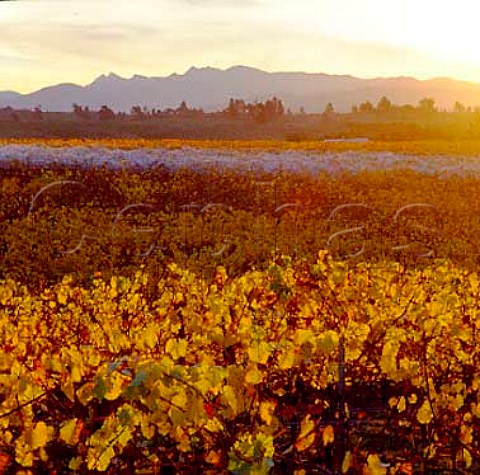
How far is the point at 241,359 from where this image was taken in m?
6.43

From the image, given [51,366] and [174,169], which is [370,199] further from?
[51,366]

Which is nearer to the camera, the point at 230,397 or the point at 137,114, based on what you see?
the point at 230,397

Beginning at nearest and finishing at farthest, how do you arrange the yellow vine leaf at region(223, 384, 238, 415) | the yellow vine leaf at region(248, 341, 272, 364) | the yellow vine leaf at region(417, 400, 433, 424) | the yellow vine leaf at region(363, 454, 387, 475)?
the yellow vine leaf at region(223, 384, 238, 415), the yellow vine leaf at region(363, 454, 387, 475), the yellow vine leaf at region(248, 341, 272, 364), the yellow vine leaf at region(417, 400, 433, 424)

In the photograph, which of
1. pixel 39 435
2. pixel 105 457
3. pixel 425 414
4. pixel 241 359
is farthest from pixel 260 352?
pixel 241 359

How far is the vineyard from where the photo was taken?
14.9 feet

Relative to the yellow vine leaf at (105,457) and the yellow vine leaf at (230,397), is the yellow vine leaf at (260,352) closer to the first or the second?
the yellow vine leaf at (230,397)

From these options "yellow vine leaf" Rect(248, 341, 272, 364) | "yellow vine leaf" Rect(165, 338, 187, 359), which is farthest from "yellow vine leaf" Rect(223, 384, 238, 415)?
"yellow vine leaf" Rect(165, 338, 187, 359)

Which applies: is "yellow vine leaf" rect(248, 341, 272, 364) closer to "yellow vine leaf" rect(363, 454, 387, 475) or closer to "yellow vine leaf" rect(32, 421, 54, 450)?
"yellow vine leaf" rect(363, 454, 387, 475)

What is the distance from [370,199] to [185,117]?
7891cm

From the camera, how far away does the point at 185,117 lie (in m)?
103

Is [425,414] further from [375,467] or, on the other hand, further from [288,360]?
[288,360]

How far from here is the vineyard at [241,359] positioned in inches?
178

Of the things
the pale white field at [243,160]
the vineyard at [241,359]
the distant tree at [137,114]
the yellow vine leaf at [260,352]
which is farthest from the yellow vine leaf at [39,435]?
the distant tree at [137,114]

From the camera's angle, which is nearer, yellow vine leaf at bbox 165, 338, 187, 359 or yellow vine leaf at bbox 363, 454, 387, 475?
yellow vine leaf at bbox 363, 454, 387, 475
